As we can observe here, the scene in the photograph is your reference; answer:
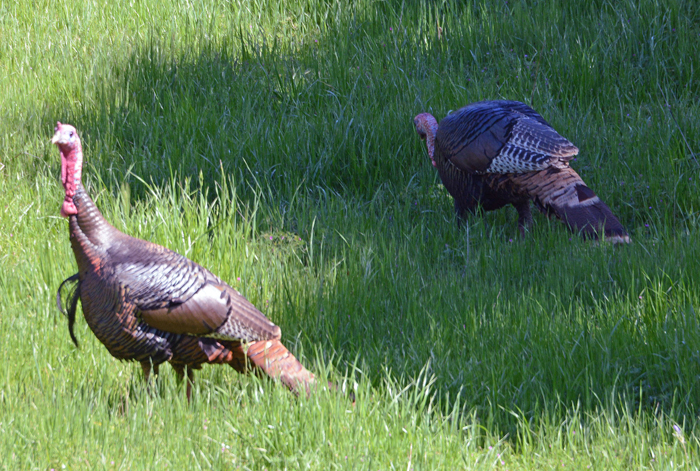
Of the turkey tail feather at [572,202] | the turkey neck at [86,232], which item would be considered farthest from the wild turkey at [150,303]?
the turkey tail feather at [572,202]

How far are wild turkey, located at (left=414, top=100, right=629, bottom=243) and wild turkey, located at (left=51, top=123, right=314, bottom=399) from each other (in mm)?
2264

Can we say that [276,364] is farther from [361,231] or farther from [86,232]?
[361,231]

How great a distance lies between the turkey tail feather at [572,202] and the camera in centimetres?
431

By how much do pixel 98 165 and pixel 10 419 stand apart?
116 inches

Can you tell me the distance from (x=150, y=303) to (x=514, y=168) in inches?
106

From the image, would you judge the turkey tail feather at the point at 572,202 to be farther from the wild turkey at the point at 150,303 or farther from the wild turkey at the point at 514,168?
the wild turkey at the point at 150,303

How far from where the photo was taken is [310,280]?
13.3 ft

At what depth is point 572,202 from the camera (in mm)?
4480

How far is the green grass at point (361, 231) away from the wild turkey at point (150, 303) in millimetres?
167

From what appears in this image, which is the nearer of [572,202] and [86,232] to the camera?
[86,232]

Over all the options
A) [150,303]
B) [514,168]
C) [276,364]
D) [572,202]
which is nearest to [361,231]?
[514,168]

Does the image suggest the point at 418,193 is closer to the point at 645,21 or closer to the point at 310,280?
the point at 310,280

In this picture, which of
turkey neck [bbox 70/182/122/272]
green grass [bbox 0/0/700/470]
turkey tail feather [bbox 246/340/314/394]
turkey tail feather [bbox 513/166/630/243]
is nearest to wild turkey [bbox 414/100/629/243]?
turkey tail feather [bbox 513/166/630/243]

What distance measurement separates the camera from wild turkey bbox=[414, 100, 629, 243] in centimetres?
445
